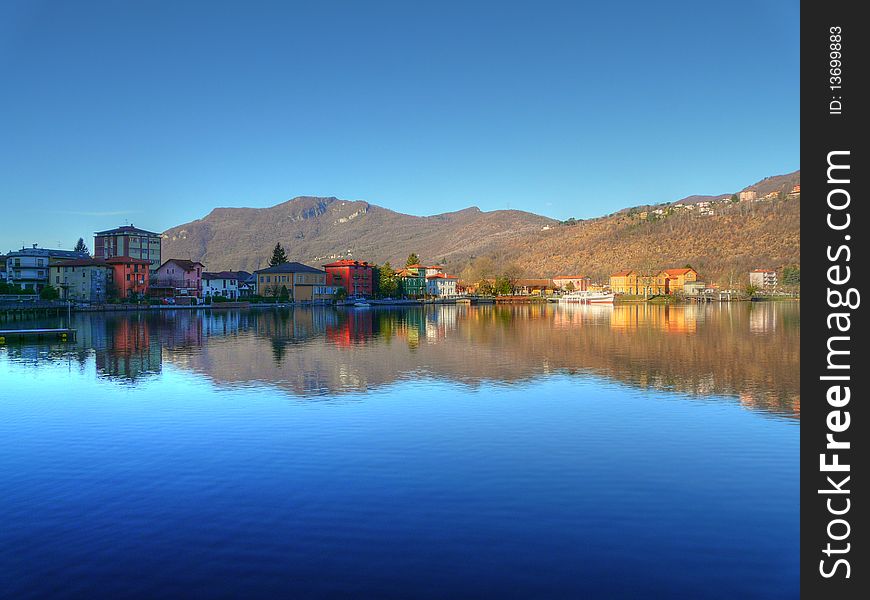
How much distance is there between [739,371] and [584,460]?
16164 millimetres

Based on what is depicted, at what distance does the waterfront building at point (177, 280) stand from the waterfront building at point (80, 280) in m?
10.9

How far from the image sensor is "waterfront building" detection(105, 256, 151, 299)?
92.9 m

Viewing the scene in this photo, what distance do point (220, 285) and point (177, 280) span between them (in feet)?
27.9

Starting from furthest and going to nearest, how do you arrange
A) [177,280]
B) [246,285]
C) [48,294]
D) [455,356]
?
[246,285] < [177,280] < [48,294] < [455,356]

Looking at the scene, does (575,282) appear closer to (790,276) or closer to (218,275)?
(790,276)

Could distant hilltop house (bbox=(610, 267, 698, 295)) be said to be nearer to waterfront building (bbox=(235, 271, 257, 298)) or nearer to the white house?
the white house

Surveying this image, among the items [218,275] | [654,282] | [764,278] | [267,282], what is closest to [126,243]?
[218,275]

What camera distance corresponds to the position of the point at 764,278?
465ft

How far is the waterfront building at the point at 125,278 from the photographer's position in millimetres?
92875

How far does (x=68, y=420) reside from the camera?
17.9 m

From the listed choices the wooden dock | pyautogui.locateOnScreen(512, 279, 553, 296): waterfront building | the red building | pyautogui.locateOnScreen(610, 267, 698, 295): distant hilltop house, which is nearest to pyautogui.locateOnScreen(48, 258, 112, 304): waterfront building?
the red building
